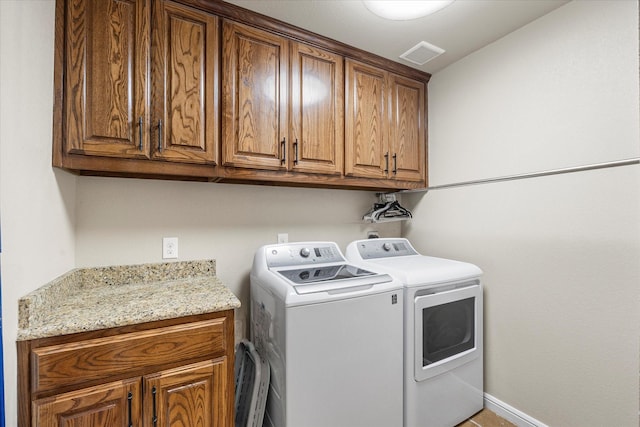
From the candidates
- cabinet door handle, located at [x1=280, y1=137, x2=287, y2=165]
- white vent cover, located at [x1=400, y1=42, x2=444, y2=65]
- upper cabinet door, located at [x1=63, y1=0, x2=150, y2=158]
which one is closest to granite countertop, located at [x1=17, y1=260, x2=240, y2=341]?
upper cabinet door, located at [x1=63, y1=0, x2=150, y2=158]

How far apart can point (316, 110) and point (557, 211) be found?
150 cm

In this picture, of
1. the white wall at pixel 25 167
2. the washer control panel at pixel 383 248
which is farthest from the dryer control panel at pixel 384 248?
the white wall at pixel 25 167

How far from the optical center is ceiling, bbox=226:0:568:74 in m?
1.56

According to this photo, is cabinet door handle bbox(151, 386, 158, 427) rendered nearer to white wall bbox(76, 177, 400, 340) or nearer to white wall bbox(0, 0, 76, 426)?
white wall bbox(0, 0, 76, 426)

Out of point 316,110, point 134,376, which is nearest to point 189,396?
point 134,376

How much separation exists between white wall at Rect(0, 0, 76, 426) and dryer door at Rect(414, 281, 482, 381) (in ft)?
5.43

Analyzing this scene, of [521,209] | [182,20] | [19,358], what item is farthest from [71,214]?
[521,209]

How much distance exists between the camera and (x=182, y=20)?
1.46 m

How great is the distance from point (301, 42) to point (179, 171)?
3.56 feet

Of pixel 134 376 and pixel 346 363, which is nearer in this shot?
pixel 134 376

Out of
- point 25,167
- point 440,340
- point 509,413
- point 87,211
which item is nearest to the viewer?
point 25,167

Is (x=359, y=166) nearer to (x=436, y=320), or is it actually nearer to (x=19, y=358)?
(x=436, y=320)

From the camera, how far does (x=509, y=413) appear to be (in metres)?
1.78

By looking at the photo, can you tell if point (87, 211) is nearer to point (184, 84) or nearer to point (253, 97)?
point (184, 84)
